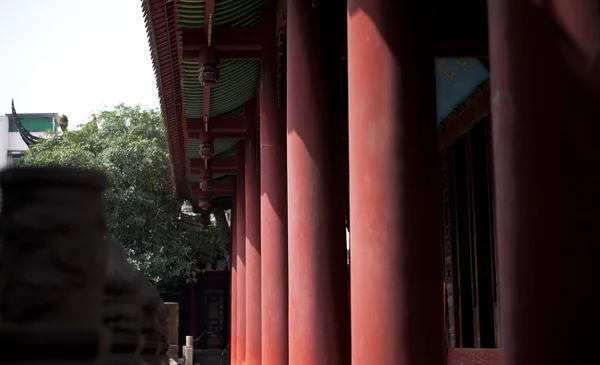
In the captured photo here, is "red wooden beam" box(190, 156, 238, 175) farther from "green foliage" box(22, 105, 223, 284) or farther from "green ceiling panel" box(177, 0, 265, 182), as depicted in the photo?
→ "green foliage" box(22, 105, 223, 284)

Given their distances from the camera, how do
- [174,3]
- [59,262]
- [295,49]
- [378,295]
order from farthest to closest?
[174,3], [295,49], [378,295], [59,262]

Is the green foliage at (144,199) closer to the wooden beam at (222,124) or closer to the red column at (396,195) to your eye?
the wooden beam at (222,124)

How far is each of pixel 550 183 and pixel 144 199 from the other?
2235 cm

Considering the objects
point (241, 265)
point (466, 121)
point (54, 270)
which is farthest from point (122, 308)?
point (241, 265)

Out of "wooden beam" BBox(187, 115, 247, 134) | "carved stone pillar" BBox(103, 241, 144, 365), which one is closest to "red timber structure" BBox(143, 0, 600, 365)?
A: "carved stone pillar" BBox(103, 241, 144, 365)

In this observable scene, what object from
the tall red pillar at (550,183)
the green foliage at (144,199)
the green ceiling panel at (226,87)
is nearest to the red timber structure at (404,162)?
the tall red pillar at (550,183)

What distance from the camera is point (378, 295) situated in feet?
16.1

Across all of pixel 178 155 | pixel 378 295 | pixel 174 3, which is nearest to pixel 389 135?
pixel 378 295

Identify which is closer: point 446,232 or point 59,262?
point 59,262

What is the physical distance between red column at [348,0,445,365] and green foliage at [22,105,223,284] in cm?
1963

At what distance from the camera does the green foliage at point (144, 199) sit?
81.4 feet

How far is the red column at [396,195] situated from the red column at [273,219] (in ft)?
17.7

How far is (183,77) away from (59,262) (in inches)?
443

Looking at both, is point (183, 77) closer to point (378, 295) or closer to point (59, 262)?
point (378, 295)
